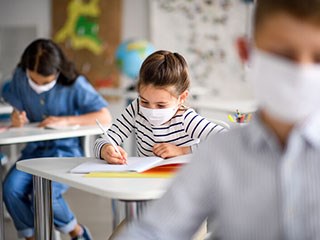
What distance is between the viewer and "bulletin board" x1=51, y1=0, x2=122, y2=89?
606 cm

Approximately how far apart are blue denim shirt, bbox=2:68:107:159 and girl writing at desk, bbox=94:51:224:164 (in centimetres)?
91

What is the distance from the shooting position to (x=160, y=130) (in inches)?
98.5

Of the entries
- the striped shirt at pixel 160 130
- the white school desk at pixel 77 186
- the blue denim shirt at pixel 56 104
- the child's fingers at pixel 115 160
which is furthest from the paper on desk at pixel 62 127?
the child's fingers at pixel 115 160

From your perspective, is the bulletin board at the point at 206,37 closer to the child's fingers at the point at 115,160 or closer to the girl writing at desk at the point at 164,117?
the girl writing at desk at the point at 164,117

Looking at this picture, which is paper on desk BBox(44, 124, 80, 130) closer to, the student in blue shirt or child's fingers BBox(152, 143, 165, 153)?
the student in blue shirt

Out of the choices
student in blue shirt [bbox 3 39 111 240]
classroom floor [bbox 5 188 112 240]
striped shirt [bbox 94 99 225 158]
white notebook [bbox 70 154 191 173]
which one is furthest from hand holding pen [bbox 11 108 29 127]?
white notebook [bbox 70 154 191 173]

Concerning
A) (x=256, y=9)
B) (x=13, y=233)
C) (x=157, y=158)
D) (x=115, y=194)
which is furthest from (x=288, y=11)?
(x=13, y=233)

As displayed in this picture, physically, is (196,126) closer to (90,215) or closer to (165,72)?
(165,72)

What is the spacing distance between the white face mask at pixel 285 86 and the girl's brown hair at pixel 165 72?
1293 mm

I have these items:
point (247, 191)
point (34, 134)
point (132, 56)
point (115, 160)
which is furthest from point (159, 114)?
point (132, 56)

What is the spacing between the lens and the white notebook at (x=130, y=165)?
2172 millimetres

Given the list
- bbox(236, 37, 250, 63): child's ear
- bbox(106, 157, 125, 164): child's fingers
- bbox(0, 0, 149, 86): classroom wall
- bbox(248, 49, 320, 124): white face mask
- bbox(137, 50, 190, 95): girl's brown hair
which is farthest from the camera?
bbox(0, 0, 149, 86): classroom wall

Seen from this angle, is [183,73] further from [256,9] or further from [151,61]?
[256,9]

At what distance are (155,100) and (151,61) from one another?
0.15 m
